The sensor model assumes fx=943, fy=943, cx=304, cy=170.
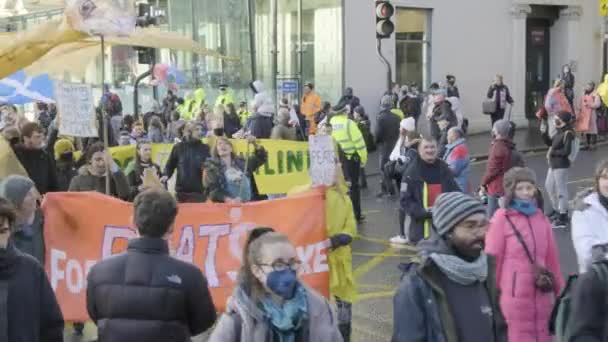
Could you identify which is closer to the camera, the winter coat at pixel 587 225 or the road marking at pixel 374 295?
the winter coat at pixel 587 225

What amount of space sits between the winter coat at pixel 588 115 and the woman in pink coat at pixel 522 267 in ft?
58.6

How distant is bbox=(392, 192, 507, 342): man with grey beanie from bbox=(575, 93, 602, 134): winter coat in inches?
793

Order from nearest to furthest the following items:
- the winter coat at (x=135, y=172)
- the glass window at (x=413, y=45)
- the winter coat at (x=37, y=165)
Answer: the winter coat at (x=37, y=165) → the winter coat at (x=135, y=172) → the glass window at (x=413, y=45)

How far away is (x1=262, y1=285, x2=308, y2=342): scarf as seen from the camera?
11.9 ft

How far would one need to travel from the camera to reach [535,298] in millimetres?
6098

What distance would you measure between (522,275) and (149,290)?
283 cm

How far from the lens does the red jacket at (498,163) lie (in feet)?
36.9

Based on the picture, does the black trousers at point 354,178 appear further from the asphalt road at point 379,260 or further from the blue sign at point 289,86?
the blue sign at point 289,86

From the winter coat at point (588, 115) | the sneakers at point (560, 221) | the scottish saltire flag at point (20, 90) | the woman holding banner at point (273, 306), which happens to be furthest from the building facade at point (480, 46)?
the woman holding banner at point (273, 306)

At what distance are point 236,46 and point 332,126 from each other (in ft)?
43.7

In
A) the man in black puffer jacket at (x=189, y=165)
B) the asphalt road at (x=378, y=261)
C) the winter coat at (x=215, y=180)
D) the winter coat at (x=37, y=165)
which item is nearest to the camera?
the asphalt road at (x=378, y=261)

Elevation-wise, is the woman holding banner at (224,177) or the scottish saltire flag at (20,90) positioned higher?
the scottish saltire flag at (20,90)

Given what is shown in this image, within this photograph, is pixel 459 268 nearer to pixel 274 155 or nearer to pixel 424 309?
pixel 424 309

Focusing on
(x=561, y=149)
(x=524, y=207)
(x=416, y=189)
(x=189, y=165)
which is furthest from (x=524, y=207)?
(x=561, y=149)
